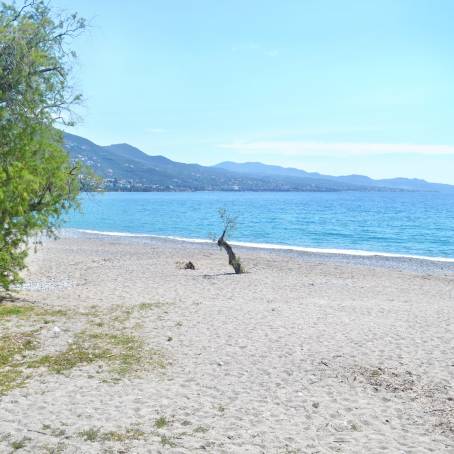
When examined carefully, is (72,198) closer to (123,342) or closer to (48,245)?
(123,342)

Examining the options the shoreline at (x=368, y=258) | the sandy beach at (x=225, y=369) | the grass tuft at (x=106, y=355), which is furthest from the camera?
the shoreline at (x=368, y=258)

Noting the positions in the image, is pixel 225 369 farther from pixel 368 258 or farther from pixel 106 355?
pixel 368 258

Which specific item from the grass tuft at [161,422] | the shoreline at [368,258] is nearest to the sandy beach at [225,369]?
the grass tuft at [161,422]

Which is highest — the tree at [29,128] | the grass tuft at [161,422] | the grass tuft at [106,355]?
the tree at [29,128]

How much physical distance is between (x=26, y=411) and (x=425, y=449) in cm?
661

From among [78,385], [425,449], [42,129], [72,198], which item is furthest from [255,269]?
[425,449]

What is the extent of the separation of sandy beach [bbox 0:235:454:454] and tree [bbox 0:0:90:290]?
2870 millimetres

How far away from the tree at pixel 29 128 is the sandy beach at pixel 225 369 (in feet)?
9.42

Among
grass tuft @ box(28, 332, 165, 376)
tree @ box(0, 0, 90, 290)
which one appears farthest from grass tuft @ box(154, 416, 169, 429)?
tree @ box(0, 0, 90, 290)

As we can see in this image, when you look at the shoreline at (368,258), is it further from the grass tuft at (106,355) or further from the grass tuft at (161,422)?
the grass tuft at (161,422)

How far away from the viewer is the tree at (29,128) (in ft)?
48.8

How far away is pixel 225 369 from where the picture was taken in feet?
40.0

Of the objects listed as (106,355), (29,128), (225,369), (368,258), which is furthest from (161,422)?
(368,258)

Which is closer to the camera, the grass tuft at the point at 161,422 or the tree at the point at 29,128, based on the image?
the grass tuft at the point at 161,422
